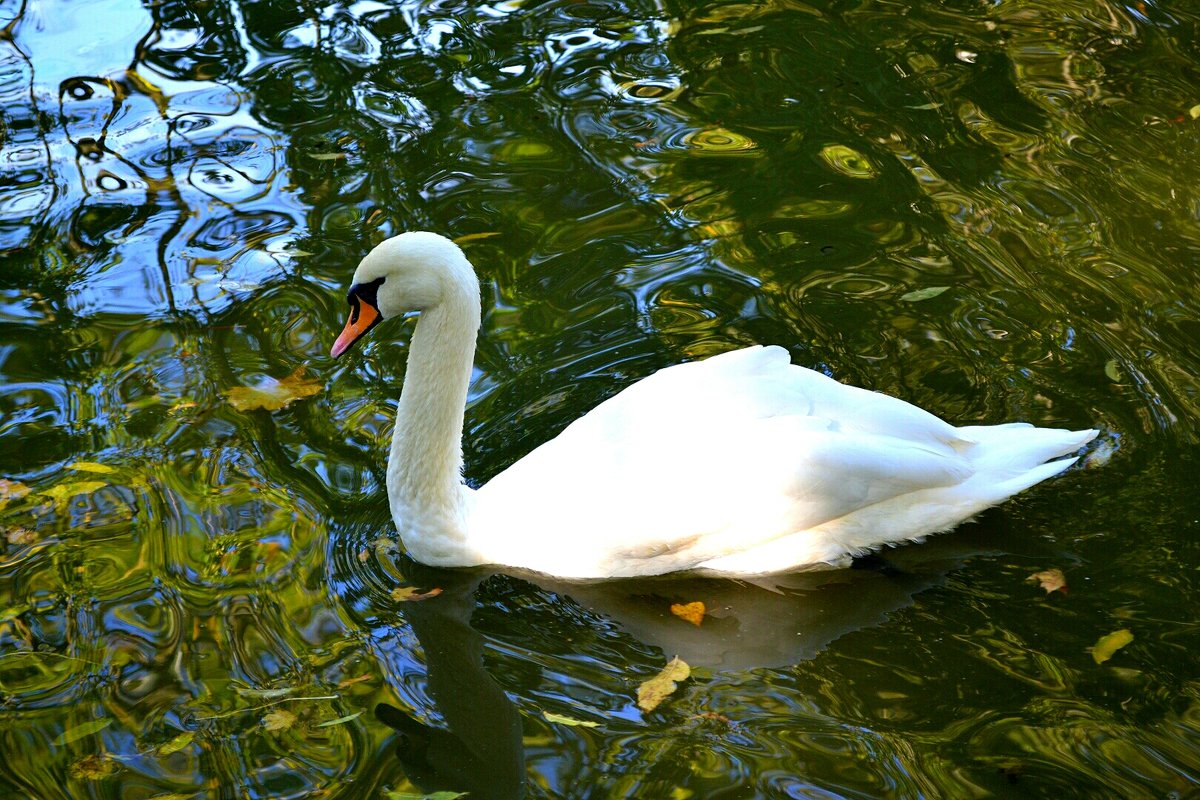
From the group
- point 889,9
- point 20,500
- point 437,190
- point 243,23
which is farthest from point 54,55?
point 889,9

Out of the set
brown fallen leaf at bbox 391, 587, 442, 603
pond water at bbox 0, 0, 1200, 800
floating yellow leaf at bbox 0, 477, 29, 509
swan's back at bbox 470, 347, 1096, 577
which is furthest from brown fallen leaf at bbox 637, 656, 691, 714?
floating yellow leaf at bbox 0, 477, 29, 509

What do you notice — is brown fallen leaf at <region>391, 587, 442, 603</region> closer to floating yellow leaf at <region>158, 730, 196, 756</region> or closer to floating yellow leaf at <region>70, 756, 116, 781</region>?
floating yellow leaf at <region>158, 730, 196, 756</region>

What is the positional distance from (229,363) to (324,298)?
2.15ft

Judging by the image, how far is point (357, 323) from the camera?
508 centimetres

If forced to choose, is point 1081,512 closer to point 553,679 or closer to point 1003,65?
point 553,679

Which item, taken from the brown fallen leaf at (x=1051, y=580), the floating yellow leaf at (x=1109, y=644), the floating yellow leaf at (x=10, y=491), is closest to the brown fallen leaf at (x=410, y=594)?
the floating yellow leaf at (x=10, y=491)

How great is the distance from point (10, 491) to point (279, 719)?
6.32ft

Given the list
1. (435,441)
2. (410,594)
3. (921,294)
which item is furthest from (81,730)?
(921,294)

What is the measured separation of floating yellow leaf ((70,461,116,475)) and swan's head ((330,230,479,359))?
1.60 m

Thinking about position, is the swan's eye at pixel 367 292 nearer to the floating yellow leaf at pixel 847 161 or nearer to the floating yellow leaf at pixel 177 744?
the floating yellow leaf at pixel 177 744

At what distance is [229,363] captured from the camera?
6.41 m

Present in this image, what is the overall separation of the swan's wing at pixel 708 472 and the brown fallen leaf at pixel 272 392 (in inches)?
54.4

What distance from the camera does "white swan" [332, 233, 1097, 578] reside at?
4977mm

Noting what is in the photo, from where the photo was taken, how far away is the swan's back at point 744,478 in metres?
4.99
